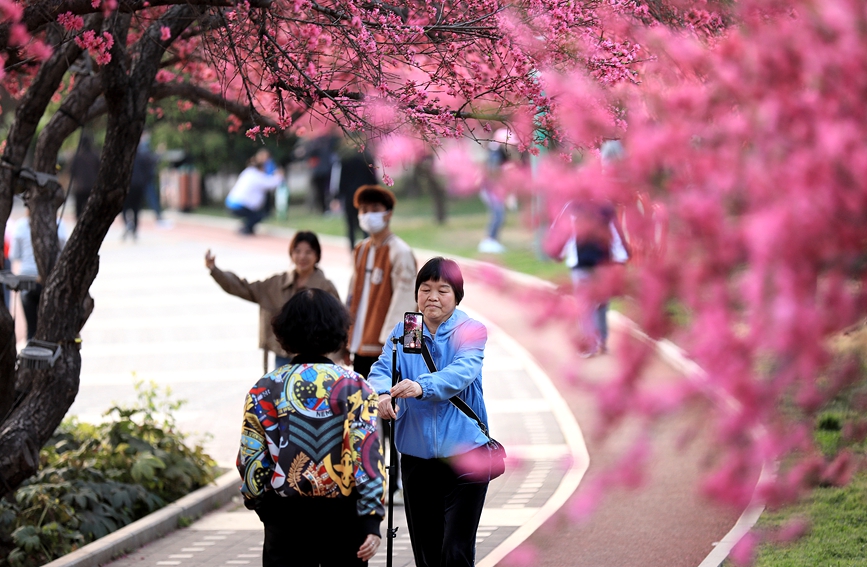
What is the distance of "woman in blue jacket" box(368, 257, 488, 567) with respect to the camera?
506 cm

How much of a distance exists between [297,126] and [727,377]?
20.6 feet

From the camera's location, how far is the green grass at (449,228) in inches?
744

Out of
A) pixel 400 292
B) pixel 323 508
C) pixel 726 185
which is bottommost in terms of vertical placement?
pixel 323 508

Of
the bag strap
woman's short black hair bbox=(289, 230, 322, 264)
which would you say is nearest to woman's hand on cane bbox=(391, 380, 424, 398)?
the bag strap

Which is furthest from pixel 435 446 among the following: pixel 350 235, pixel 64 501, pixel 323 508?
pixel 350 235

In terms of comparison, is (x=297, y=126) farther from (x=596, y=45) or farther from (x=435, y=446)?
(x=435, y=446)

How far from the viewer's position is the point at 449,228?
25.4 m

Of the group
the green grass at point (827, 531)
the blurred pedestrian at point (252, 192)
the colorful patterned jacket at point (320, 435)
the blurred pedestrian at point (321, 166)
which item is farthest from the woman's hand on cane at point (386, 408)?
the blurred pedestrian at point (321, 166)

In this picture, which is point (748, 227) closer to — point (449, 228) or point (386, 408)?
point (386, 408)

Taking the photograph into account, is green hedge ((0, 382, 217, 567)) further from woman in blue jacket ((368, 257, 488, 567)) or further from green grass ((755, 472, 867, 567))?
green grass ((755, 472, 867, 567))

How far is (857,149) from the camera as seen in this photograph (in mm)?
2154

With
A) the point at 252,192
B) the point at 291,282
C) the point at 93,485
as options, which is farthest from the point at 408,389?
the point at 252,192

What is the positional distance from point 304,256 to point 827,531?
3907 millimetres

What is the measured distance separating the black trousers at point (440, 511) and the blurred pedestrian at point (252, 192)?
19.7 meters
